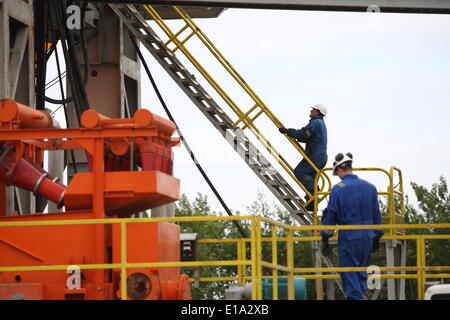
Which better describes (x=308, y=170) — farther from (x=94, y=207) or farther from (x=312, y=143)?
(x=94, y=207)

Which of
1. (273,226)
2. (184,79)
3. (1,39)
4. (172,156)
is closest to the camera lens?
(273,226)

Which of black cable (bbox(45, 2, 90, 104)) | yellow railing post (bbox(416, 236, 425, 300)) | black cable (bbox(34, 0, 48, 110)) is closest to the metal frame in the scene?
black cable (bbox(34, 0, 48, 110))

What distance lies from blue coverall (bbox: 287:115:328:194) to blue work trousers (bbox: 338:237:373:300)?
6484 mm

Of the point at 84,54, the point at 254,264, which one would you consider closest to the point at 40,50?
the point at 84,54

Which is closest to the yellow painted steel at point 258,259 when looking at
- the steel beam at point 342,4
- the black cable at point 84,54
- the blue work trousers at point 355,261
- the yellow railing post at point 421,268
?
the blue work trousers at point 355,261

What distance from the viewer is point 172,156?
Result: 13898 millimetres

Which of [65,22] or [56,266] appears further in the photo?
[65,22]

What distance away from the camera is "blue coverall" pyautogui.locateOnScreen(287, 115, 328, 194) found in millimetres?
19734

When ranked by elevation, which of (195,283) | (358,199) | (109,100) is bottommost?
(195,283)

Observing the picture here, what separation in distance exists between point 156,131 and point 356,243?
2588mm

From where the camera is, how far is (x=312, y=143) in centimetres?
1994

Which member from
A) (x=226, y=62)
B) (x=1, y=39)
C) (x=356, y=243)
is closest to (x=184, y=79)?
(x=226, y=62)

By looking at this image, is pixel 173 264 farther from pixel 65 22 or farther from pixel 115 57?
pixel 115 57

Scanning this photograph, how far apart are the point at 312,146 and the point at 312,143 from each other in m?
0.05
